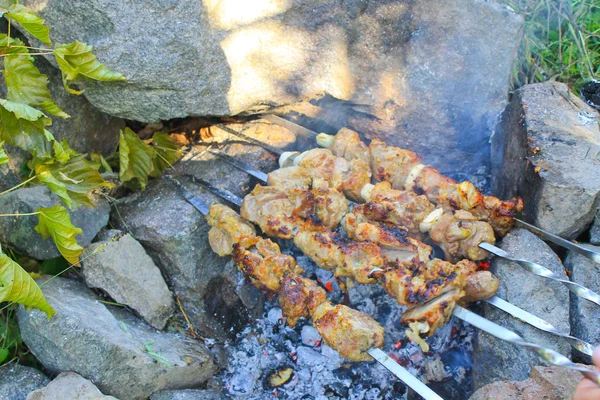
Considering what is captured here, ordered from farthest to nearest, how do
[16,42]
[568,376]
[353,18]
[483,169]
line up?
1. [483,169]
2. [353,18]
3. [16,42]
4. [568,376]

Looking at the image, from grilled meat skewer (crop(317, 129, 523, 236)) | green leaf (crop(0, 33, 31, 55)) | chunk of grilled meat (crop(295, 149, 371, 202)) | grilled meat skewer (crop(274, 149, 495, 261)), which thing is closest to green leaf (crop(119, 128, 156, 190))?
green leaf (crop(0, 33, 31, 55))

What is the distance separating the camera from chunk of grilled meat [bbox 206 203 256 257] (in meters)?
3.50

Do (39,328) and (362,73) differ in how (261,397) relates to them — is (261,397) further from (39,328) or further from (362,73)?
(362,73)

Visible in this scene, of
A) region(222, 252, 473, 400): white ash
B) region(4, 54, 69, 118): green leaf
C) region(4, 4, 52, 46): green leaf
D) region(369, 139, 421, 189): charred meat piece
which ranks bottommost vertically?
region(222, 252, 473, 400): white ash

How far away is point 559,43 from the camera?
14.9ft

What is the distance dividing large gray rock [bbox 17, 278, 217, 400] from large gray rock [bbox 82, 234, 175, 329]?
13 cm

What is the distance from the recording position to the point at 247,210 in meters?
3.57

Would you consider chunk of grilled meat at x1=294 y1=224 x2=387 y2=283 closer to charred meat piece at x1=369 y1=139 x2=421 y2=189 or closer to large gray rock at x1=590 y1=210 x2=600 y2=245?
charred meat piece at x1=369 y1=139 x2=421 y2=189

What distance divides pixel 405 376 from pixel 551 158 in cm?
156

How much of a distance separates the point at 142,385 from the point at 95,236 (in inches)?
43.9

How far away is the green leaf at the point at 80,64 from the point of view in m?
3.21

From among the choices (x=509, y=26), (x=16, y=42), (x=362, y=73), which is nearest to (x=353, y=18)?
(x=362, y=73)

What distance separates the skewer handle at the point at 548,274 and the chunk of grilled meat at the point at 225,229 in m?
1.50

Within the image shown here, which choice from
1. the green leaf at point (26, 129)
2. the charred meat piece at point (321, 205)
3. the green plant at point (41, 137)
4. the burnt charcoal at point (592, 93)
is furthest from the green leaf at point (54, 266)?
the burnt charcoal at point (592, 93)
